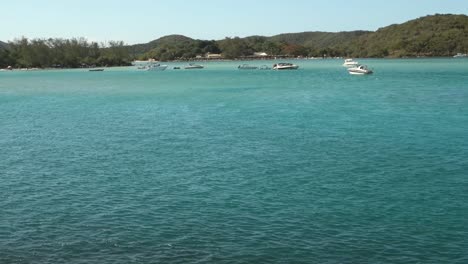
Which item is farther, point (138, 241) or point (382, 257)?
point (138, 241)

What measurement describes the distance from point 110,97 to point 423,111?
44.9 m

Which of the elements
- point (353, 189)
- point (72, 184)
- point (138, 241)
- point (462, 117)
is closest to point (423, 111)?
point (462, 117)

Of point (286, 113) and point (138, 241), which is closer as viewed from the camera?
point (138, 241)

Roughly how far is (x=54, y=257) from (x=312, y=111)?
39934 millimetres

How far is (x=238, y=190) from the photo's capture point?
24.7m

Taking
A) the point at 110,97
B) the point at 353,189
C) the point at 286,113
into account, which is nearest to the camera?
the point at 353,189

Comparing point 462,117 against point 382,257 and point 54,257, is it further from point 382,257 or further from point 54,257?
point 54,257

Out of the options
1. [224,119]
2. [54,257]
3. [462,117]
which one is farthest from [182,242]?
[462,117]

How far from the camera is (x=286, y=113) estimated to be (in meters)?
53.1

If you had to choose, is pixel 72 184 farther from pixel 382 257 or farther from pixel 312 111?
pixel 312 111

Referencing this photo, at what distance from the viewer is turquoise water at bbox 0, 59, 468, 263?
17750 millimetres

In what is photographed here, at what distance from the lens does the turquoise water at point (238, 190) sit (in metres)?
17.8

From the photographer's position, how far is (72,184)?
2619 centimetres

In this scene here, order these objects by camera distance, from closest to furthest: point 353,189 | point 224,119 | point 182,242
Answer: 1. point 182,242
2. point 353,189
3. point 224,119
